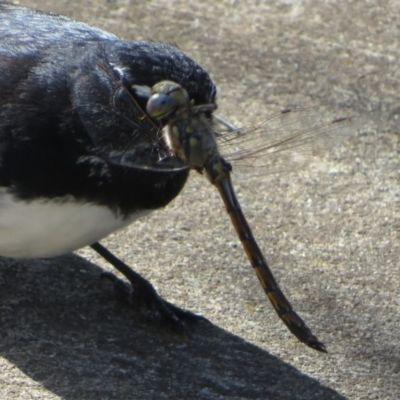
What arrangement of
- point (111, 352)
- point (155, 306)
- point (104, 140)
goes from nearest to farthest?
1. point (104, 140)
2. point (111, 352)
3. point (155, 306)

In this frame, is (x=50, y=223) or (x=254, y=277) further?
(x=254, y=277)

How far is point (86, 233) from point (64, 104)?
14.1 inches

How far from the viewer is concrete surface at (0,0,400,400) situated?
8.39ft

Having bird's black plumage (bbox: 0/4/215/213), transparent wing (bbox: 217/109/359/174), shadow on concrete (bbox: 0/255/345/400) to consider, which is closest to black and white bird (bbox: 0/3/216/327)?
bird's black plumage (bbox: 0/4/215/213)

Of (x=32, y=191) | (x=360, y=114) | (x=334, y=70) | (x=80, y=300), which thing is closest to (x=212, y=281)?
(x=80, y=300)

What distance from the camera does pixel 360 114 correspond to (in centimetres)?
366

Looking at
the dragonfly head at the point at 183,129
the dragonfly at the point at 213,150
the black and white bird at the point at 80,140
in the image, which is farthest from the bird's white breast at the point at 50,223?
the dragonfly head at the point at 183,129

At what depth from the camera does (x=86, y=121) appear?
2.38 m

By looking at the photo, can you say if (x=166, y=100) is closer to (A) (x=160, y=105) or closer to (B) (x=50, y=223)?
(A) (x=160, y=105)

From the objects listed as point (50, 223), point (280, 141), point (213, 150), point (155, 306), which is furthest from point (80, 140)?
point (155, 306)

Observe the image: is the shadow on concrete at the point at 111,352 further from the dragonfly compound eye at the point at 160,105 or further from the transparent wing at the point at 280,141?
the dragonfly compound eye at the point at 160,105

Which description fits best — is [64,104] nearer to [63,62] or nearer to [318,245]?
[63,62]

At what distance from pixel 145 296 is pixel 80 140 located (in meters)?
0.60

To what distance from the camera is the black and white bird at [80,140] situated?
7.57 ft
